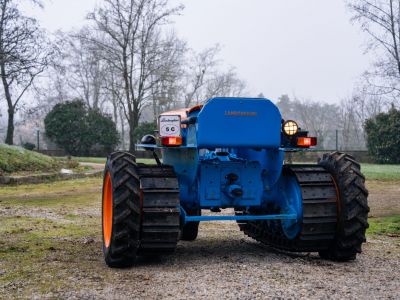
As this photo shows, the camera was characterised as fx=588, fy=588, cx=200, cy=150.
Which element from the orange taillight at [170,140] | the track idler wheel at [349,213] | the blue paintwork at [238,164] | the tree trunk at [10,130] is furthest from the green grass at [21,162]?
the tree trunk at [10,130]

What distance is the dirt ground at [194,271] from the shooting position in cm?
460

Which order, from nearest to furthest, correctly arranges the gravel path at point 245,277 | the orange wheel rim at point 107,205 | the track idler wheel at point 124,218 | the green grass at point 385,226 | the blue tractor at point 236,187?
the gravel path at point 245,277
the track idler wheel at point 124,218
the blue tractor at point 236,187
the orange wheel rim at point 107,205
the green grass at point 385,226

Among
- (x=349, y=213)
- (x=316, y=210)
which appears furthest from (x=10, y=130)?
(x=349, y=213)

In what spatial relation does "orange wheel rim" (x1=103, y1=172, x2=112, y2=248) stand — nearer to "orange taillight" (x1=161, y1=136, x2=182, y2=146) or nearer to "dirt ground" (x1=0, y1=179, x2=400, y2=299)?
"dirt ground" (x1=0, y1=179, x2=400, y2=299)

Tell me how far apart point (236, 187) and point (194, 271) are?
3.39ft

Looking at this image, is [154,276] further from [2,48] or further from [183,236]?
[2,48]

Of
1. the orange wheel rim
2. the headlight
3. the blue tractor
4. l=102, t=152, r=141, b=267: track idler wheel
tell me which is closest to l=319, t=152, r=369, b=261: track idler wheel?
the blue tractor

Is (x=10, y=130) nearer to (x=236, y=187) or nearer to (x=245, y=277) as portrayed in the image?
(x=236, y=187)

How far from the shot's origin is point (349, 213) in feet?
19.0

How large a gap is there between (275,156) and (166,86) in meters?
33.8

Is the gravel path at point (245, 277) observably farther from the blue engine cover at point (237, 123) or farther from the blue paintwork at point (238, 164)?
the blue engine cover at point (237, 123)

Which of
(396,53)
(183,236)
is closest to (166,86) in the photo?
(396,53)

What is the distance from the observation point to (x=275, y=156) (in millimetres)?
6223

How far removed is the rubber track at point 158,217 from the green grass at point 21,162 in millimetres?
13824
